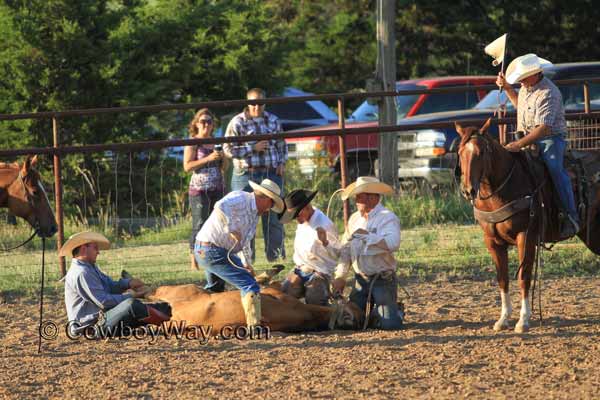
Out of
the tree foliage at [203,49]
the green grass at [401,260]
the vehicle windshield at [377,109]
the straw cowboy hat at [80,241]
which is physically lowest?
the green grass at [401,260]

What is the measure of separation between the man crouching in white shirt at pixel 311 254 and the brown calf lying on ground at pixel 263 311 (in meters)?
0.21

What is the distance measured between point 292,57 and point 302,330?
18.7 metres

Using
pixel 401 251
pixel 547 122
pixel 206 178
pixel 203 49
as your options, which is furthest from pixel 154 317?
pixel 203 49

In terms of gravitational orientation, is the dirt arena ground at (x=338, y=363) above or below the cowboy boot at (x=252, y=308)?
below

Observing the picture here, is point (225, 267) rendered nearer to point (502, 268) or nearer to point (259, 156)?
point (502, 268)

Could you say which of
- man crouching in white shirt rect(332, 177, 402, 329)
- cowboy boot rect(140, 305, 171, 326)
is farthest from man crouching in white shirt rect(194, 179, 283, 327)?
man crouching in white shirt rect(332, 177, 402, 329)

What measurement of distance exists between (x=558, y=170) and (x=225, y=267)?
2.77 meters

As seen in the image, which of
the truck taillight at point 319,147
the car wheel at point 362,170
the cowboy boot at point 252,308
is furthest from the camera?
the car wheel at point 362,170

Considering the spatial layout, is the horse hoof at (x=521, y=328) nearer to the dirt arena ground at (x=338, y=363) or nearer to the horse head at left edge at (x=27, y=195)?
the dirt arena ground at (x=338, y=363)

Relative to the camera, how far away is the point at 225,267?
325 inches

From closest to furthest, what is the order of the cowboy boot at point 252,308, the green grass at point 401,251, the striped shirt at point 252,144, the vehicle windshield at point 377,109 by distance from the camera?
the cowboy boot at point 252,308
the green grass at point 401,251
the striped shirt at point 252,144
the vehicle windshield at point 377,109

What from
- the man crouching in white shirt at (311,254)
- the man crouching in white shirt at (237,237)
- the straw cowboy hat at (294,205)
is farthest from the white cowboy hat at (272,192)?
the man crouching in white shirt at (311,254)

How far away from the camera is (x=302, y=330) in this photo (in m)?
8.51

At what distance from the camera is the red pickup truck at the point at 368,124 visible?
51.2ft
